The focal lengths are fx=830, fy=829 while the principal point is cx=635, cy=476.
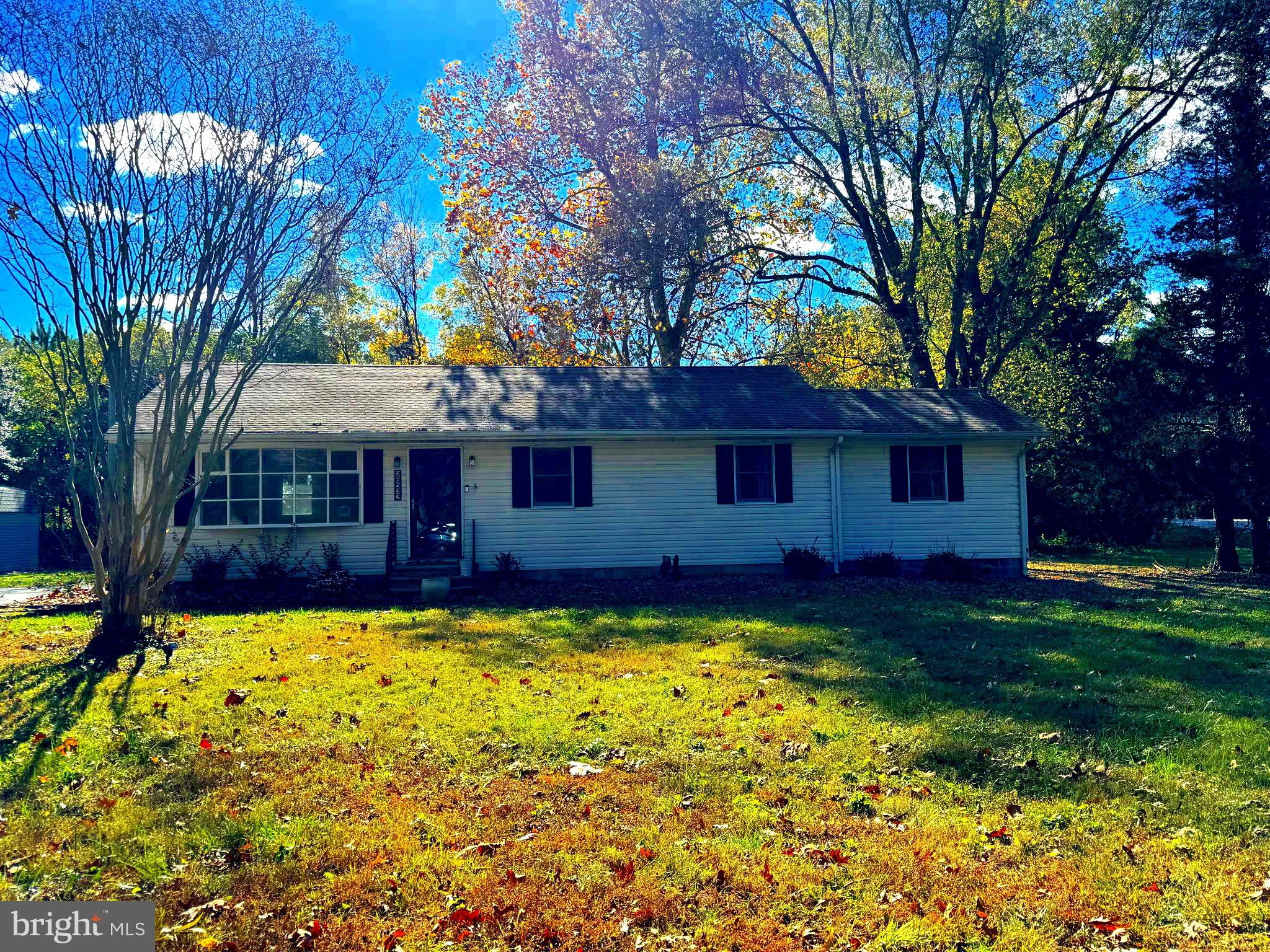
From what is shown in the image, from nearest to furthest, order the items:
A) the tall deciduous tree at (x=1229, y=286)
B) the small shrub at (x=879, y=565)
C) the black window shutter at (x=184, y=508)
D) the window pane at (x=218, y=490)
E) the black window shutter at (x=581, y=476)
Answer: the black window shutter at (x=184, y=508)
the window pane at (x=218, y=490)
the black window shutter at (x=581, y=476)
the small shrub at (x=879, y=565)
the tall deciduous tree at (x=1229, y=286)

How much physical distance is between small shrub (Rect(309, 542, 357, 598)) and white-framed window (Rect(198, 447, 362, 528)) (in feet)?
2.52

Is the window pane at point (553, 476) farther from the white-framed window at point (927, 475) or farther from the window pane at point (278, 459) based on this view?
the white-framed window at point (927, 475)

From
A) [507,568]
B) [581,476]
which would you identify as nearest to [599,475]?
[581,476]

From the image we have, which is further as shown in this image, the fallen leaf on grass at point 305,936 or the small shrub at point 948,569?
the small shrub at point 948,569

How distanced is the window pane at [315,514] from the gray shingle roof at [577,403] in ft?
4.57

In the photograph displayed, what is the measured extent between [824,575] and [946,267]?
11.4 meters

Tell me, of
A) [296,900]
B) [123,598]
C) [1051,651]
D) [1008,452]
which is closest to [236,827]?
[296,900]

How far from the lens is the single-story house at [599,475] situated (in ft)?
48.4

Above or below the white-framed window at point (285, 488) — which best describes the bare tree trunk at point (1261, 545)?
below

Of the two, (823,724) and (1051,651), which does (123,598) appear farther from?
(1051,651)

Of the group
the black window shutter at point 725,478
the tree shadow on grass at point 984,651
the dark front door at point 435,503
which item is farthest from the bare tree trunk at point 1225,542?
the dark front door at point 435,503

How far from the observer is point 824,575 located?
51.8 feet

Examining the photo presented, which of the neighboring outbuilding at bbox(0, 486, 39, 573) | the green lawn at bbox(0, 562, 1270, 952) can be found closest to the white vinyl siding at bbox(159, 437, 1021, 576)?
the green lawn at bbox(0, 562, 1270, 952)
